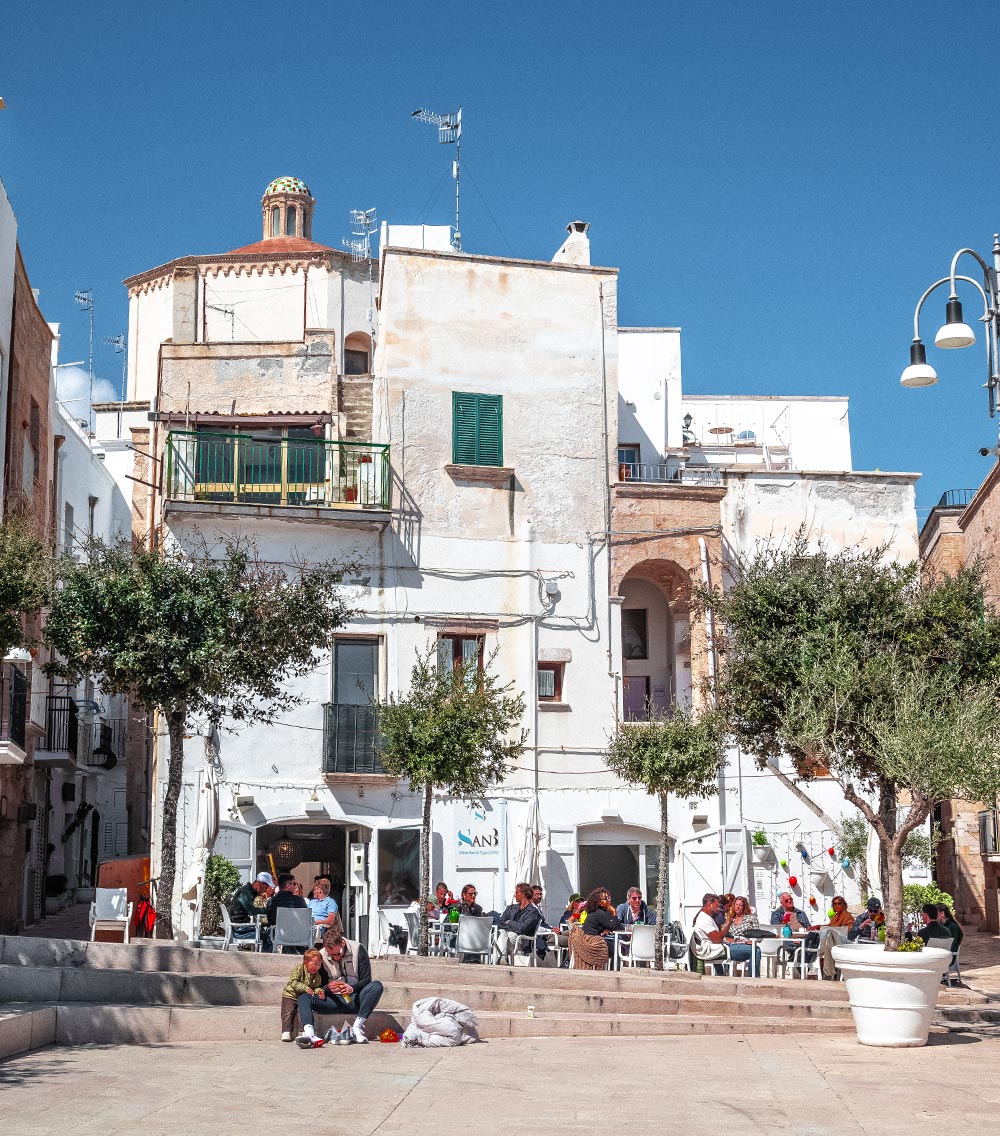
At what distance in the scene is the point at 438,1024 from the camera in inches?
564

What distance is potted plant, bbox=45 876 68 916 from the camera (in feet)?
105

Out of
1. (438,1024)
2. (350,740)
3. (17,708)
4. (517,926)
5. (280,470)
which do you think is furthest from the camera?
(280,470)

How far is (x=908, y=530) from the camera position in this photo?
29297 mm

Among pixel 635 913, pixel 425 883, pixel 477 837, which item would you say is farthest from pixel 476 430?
pixel 635 913

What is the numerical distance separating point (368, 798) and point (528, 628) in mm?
4316

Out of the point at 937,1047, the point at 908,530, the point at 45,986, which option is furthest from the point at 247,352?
the point at 937,1047

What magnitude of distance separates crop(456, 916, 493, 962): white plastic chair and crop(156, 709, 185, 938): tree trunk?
377 cm

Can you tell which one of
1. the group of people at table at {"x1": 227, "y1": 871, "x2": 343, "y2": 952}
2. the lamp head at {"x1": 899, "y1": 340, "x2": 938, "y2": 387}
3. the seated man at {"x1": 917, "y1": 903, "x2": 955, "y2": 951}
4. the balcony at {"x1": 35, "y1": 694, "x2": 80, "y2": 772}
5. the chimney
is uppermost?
the chimney

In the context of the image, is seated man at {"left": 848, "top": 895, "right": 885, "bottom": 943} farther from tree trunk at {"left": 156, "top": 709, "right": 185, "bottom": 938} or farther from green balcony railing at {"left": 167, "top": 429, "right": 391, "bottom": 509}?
green balcony railing at {"left": 167, "top": 429, "right": 391, "bottom": 509}

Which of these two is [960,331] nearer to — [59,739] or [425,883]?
[425,883]

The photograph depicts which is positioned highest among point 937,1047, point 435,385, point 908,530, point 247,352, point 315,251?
point 315,251

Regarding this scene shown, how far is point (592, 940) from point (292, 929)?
3953mm

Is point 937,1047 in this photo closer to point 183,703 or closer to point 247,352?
point 183,703

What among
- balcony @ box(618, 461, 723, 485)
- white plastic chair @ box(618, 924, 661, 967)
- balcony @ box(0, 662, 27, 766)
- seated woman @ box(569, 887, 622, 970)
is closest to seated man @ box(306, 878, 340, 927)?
seated woman @ box(569, 887, 622, 970)
